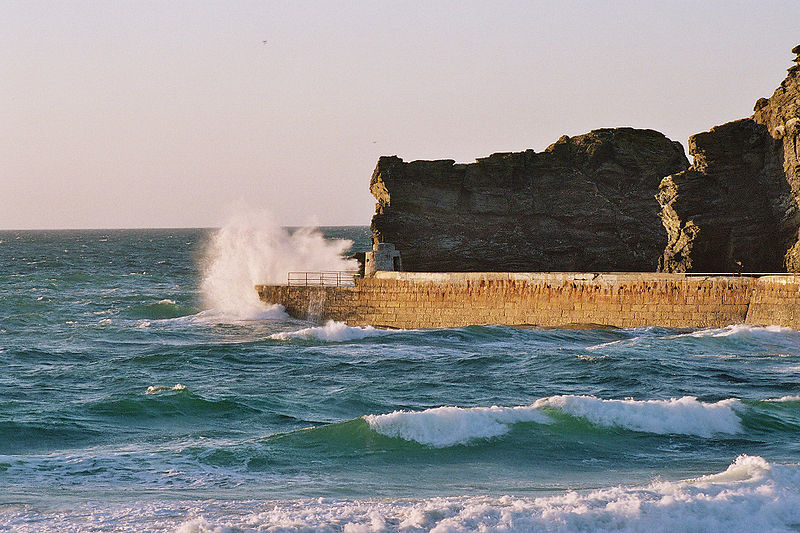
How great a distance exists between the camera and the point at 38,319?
35.5m

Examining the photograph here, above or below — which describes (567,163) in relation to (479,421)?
above

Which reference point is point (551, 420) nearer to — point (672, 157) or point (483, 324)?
point (483, 324)

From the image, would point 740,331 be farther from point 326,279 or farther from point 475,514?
point 475,514

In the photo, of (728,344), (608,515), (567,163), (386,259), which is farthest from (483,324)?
(608,515)

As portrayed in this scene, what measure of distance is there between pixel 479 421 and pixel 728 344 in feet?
39.1

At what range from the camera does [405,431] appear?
46.5 feet

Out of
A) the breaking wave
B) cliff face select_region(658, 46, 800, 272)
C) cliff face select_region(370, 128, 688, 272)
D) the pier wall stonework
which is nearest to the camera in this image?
the breaking wave

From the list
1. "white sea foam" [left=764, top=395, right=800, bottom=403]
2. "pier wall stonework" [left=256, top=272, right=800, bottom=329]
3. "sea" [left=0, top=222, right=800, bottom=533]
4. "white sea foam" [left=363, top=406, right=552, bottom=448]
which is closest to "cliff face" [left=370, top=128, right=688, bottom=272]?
"pier wall stonework" [left=256, top=272, right=800, bottom=329]

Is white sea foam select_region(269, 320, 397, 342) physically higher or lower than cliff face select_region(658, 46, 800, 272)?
lower

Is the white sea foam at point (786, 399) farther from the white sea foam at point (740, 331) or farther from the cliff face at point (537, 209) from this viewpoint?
the cliff face at point (537, 209)

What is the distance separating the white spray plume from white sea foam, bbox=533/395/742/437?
24238 millimetres

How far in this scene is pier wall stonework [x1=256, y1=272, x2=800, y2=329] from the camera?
85.5ft

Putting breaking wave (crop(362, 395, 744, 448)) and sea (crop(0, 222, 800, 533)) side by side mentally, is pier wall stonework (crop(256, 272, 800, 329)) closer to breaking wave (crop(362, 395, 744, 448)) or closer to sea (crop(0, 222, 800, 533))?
sea (crop(0, 222, 800, 533))

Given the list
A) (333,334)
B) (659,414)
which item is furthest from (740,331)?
(659,414)
